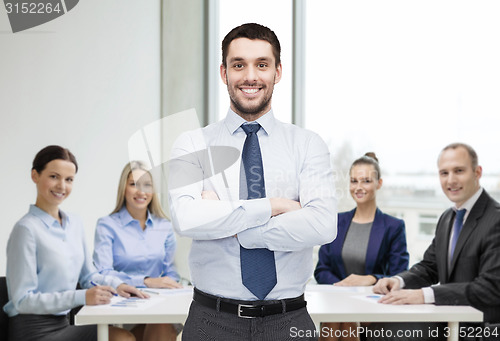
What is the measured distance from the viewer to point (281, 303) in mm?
1580

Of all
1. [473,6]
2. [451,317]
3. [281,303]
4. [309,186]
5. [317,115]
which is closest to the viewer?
[281,303]

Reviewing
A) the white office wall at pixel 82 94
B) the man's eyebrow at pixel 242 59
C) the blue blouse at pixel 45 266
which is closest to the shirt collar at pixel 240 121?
the man's eyebrow at pixel 242 59

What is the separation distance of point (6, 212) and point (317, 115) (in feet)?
8.92

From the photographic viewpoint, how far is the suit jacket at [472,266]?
9.01ft

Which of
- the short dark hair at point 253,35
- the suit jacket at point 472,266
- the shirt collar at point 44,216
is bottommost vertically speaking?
the suit jacket at point 472,266

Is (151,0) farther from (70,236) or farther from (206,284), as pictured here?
(206,284)

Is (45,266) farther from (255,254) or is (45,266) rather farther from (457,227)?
(457,227)

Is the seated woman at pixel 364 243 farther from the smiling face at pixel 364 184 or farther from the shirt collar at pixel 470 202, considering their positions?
the shirt collar at pixel 470 202

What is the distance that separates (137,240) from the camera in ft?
11.2

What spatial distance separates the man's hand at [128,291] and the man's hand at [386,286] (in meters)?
1.23

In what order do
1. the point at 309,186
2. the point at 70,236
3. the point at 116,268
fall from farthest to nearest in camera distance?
1. the point at 116,268
2. the point at 70,236
3. the point at 309,186

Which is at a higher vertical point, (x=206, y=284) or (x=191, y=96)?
(x=191, y=96)

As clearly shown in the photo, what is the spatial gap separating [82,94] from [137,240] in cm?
187

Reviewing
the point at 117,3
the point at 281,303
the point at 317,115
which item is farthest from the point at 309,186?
the point at 117,3
